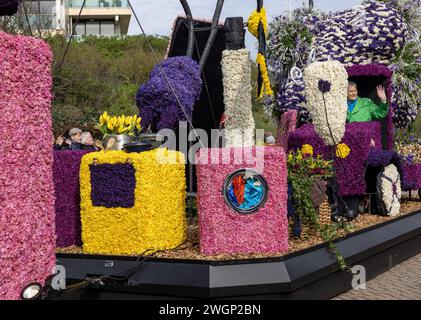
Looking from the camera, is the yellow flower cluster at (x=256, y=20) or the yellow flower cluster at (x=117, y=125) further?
the yellow flower cluster at (x=256, y=20)

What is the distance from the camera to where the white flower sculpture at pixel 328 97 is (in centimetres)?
664

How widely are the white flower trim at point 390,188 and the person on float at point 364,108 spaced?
0.84 metres

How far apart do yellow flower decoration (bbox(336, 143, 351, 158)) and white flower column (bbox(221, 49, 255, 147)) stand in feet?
4.15

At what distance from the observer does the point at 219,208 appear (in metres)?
5.03

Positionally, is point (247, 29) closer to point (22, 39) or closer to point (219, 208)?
point (219, 208)

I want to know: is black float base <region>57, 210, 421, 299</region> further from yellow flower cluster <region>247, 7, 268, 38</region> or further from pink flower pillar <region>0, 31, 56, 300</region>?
yellow flower cluster <region>247, 7, 268, 38</region>

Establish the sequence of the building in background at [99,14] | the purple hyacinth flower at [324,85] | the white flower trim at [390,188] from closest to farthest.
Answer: the purple hyacinth flower at [324,85] → the white flower trim at [390,188] → the building in background at [99,14]

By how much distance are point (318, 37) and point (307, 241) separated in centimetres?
462

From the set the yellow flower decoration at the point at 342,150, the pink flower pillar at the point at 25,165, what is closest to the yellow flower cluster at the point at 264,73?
the yellow flower decoration at the point at 342,150

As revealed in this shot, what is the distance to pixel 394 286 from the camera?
6129 mm

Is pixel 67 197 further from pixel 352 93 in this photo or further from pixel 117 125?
pixel 352 93

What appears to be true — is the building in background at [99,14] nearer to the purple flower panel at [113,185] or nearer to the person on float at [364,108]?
the person on float at [364,108]

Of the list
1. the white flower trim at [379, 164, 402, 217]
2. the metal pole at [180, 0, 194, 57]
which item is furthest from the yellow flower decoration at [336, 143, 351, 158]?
the metal pole at [180, 0, 194, 57]

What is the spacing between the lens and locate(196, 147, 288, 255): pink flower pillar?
503cm
